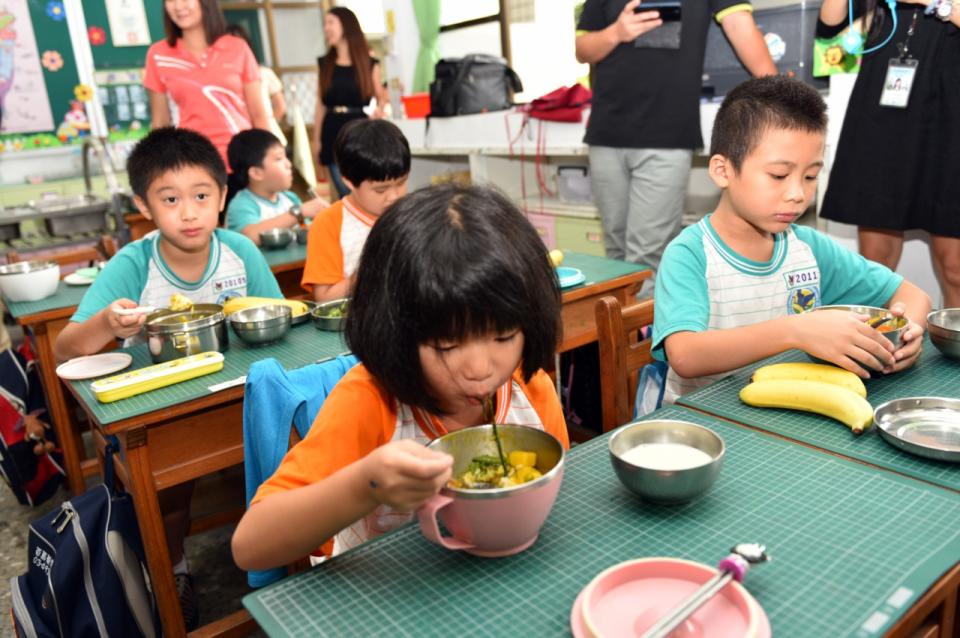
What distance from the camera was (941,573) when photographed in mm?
739

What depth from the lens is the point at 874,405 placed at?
115 centimetres

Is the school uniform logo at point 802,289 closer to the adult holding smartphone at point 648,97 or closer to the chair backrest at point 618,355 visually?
the chair backrest at point 618,355

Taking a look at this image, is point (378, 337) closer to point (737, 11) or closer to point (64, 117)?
point (737, 11)

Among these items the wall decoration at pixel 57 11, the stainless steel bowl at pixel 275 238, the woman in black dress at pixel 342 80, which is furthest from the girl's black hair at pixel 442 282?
the wall decoration at pixel 57 11

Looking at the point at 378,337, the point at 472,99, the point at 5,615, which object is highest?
the point at 472,99

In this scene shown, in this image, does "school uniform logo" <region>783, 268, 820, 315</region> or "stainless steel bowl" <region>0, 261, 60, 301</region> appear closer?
"school uniform logo" <region>783, 268, 820, 315</region>

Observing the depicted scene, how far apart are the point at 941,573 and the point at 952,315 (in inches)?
33.9

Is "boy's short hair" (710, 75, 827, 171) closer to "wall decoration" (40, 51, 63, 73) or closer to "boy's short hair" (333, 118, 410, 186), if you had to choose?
"boy's short hair" (333, 118, 410, 186)

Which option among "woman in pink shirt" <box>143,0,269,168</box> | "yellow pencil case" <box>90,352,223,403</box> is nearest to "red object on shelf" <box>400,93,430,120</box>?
"woman in pink shirt" <box>143,0,269,168</box>

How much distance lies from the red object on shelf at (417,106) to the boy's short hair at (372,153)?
8.93ft

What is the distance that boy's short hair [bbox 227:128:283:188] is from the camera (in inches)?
133

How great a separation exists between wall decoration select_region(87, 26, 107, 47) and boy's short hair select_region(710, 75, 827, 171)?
19.9 ft

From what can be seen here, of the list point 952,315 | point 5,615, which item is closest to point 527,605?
point 952,315

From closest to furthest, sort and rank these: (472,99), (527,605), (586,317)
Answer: (527,605)
(586,317)
(472,99)
